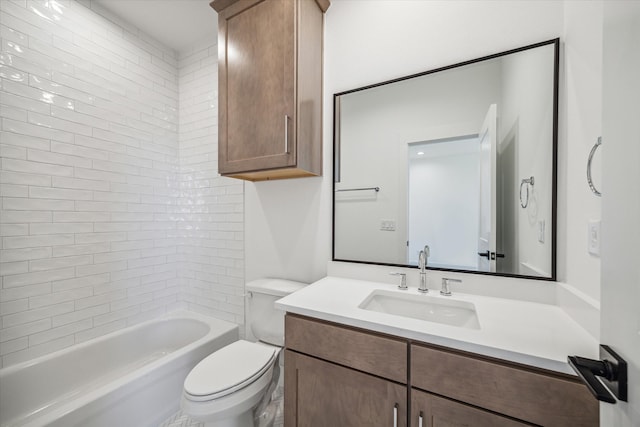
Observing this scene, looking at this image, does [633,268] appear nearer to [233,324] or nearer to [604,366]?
[604,366]

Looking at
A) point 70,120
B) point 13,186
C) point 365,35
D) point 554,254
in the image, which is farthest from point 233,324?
point 365,35

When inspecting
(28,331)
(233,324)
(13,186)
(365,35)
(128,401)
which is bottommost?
(128,401)

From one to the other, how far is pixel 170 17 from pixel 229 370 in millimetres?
2474

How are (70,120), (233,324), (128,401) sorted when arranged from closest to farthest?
(128,401) → (70,120) → (233,324)

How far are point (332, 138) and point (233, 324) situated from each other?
163cm

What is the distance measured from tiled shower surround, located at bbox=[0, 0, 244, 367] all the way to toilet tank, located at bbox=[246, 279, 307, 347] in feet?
1.47

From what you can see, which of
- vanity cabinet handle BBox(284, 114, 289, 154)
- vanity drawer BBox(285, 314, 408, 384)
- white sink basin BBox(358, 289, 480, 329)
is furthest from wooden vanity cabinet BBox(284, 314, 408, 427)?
vanity cabinet handle BBox(284, 114, 289, 154)

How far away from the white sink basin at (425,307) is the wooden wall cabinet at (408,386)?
0.23 meters

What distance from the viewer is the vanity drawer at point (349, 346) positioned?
2.84 ft

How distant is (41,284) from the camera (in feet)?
5.10

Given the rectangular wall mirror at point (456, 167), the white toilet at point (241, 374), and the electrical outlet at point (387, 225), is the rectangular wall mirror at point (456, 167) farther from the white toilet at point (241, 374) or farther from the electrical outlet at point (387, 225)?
the white toilet at point (241, 374)

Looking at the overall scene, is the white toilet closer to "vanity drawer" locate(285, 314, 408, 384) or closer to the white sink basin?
"vanity drawer" locate(285, 314, 408, 384)

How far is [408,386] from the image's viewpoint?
0.84 metres

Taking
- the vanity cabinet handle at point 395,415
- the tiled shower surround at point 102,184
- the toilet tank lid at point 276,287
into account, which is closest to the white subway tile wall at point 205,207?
the tiled shower surround at point 102,184
